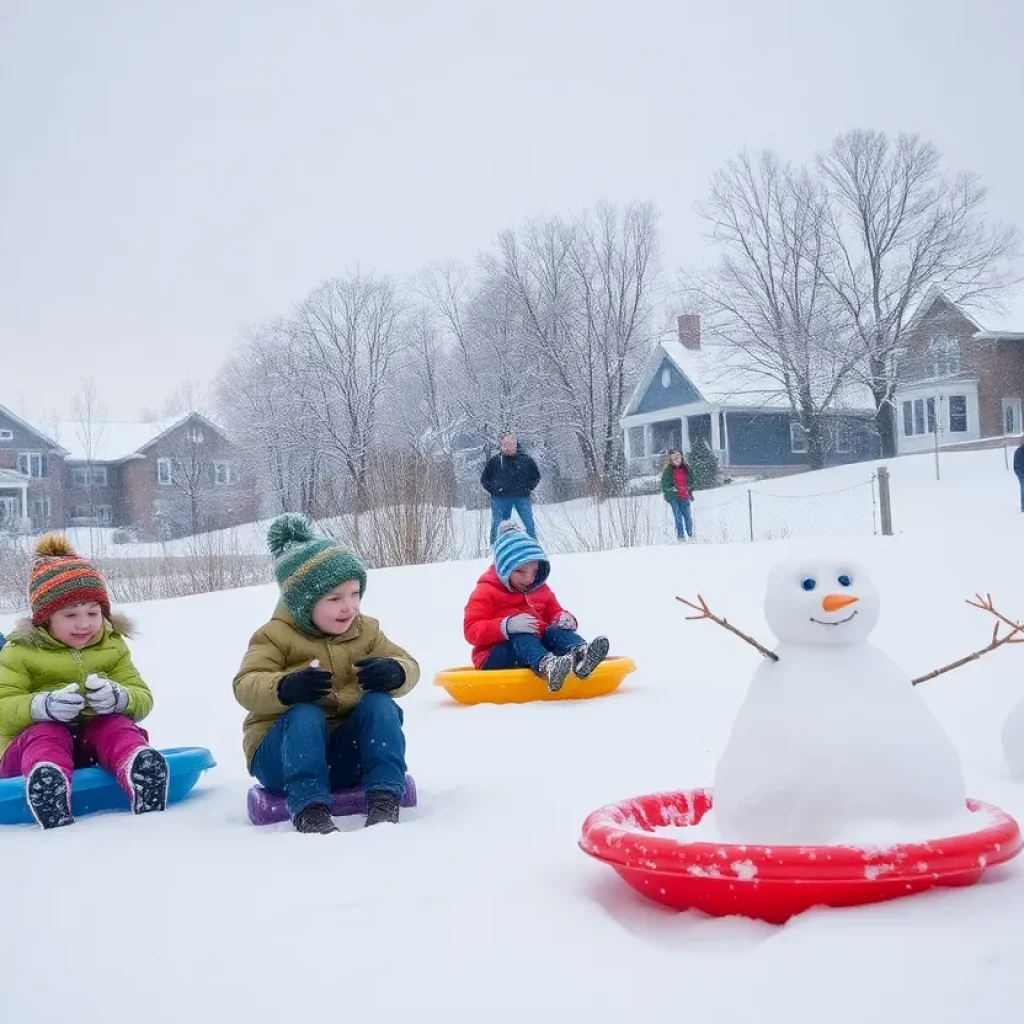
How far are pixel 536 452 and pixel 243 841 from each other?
3488cm

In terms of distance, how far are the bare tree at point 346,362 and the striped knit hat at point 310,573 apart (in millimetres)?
35135

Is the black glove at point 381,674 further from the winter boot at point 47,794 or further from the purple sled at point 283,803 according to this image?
the winter boot at point 47,794

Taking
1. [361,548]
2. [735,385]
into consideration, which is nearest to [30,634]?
[361,548]

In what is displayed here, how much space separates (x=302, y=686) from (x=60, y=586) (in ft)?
4.09

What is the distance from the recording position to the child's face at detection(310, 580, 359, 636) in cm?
405

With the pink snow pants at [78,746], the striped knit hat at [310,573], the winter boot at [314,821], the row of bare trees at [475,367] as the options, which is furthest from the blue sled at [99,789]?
the row of bare trees at [475,367]

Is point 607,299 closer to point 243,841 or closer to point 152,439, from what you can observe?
point 152,439

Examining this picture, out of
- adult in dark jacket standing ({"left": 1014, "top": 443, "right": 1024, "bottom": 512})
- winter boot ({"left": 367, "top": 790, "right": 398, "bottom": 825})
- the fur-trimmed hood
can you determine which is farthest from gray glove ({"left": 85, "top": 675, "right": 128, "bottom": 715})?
adult in dark jacket standing ({"left": 1014, "top": 443, "right": 1024, "bottom": 512})

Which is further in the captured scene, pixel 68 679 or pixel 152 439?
pixel 152 439

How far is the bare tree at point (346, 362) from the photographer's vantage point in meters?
40.2

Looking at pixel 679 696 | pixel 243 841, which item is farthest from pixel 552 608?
pixel 243 841

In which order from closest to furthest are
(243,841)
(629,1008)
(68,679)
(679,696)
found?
(629,1008)
(243,841)
(68,679)
(679,696)

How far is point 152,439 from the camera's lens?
152 ft

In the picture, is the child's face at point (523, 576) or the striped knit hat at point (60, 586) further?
the child's face at point (523, 576)
